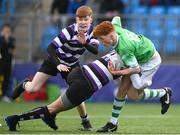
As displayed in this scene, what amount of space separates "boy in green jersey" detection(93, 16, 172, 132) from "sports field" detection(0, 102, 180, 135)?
509 mm

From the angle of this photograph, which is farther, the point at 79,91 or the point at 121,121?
the point at 121,121

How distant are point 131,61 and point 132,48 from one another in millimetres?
200

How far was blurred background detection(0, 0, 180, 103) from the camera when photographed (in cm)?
2120

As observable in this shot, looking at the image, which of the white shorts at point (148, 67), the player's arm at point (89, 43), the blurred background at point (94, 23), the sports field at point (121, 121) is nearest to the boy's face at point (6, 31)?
the blurred background at point (94, 23)

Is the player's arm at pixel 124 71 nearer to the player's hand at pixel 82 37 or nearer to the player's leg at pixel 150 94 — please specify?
the player's leg at pixel 150 94

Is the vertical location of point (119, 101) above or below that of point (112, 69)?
below

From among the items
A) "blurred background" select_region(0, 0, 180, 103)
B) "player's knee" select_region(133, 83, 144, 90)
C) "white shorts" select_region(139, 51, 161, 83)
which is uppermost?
"white shorts" select_region(139, 51, 161, 83)

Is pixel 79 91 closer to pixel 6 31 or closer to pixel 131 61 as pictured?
pixel 131 61

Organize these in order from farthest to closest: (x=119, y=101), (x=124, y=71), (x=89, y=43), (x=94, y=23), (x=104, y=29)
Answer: (x=94, y=23)
(x=89, y=43)
(x=119, y=101)
(x=124, y=71)
(x=104, y=29)

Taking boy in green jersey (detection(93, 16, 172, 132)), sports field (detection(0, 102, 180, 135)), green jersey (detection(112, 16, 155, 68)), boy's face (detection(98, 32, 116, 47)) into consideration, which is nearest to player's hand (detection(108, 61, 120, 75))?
boy in green jersey (detection(93, 16, 172, 132))

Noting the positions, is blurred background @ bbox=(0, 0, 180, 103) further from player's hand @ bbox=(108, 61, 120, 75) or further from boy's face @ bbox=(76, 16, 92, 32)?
player's hand @ bbox=(108, 61, 120, 75)

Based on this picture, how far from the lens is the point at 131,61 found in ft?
36.5

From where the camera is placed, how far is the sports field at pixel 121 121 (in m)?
11.8

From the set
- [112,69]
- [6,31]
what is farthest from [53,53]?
[6,31]
